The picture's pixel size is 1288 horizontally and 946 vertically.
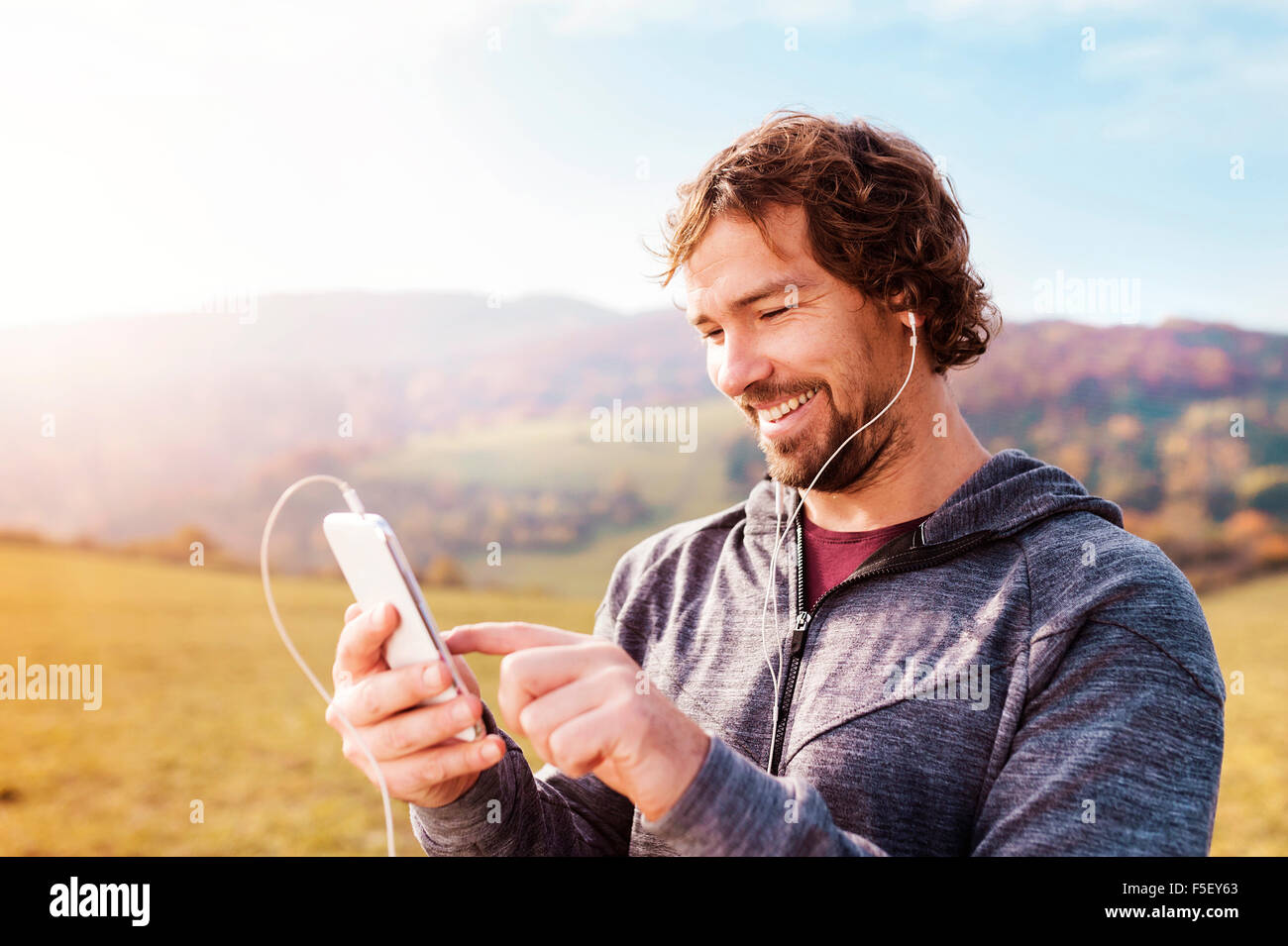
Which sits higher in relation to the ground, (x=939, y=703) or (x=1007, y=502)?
(x=1007, y=502)

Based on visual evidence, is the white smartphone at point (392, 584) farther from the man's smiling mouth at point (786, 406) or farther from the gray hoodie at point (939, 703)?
the man's smiling mouth at point (786, 406)

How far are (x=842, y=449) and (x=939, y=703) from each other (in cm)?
50

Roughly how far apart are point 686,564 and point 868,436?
0.46 meters

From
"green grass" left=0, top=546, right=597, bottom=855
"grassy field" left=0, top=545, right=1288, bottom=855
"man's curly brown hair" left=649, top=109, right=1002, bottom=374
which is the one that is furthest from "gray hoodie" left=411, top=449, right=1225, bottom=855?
"grassy field" left=0, top=545, right=1288, bottom=855

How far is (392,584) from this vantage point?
3.88ft

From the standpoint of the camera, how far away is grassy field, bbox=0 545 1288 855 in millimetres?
6633

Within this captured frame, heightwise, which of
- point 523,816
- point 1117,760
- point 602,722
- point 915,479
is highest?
point 915,479

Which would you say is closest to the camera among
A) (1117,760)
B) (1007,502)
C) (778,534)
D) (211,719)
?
(1117,760)

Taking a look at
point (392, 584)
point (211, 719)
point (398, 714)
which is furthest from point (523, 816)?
point (211, 719)

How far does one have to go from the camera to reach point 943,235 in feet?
6.27

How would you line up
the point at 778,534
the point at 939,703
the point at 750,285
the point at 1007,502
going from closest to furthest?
1. the point at 939,703
2. the point at 1007,502
3. the point at 750,285
4. the point at 778,534

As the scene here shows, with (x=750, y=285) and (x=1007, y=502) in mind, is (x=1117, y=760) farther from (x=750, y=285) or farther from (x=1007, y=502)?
(x=750, y=285)

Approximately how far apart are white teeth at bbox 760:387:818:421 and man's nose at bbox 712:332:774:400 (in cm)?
6
